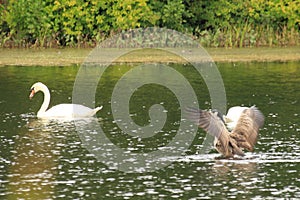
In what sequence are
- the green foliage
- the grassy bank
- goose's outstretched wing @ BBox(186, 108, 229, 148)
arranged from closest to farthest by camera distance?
1. goose's outstretched wing @ BBox(186, 108, 229, 148)
2. the grassy bank
3. the green foliage

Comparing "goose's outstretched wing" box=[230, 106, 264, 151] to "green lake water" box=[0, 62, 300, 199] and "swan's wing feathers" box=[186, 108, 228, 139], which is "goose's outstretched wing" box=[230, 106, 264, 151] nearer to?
"green lake water" box=[0, 62, 300, 199]

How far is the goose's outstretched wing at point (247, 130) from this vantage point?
563 inches

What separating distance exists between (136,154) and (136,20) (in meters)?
19.9

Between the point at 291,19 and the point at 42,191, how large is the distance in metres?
24.7

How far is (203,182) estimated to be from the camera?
42.0 ft

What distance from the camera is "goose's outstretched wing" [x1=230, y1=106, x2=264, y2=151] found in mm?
14305

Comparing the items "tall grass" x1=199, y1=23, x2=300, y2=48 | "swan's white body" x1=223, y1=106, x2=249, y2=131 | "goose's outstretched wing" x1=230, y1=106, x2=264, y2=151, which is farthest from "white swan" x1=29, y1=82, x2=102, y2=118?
"tall grass" x1=199, y1=23, x2=300, y2=48

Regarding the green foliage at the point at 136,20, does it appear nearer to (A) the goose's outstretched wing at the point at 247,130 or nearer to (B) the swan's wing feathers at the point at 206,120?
(A) the goose's outstretched wing at the point at 247,130

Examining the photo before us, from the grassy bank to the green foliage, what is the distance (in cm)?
99

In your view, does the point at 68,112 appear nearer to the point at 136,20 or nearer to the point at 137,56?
the point at 137,56

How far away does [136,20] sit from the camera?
34531 millimetres

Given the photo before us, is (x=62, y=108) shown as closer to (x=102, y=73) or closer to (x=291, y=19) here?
(x=102, y=73)

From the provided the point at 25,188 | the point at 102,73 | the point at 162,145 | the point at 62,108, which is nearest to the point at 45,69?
the point at 102,73

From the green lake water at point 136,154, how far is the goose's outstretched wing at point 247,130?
27 cm
